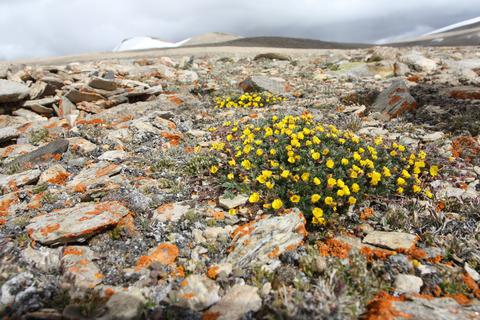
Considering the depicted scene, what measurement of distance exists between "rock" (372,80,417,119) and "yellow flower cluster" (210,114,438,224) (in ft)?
6.44

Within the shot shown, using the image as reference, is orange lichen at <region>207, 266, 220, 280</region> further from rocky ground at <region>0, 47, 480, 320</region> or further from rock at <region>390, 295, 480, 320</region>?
rock at <region>390, 295, 480, 320</region>

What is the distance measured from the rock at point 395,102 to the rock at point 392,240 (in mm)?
4184

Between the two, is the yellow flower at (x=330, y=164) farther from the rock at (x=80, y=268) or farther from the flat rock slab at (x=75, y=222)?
the rock at (x=80, y=268)

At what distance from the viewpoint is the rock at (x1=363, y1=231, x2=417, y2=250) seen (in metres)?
3.42

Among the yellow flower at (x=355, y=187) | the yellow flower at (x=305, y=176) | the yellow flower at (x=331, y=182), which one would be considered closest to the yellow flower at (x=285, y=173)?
the yellow flower at (x=305, y=176)

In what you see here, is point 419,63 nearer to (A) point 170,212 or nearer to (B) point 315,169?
(B) point 315,169

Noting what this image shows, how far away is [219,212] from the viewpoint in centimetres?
413

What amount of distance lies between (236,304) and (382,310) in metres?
1.14

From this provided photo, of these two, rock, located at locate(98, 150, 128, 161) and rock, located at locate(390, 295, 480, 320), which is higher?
rock, located at locate(98, 150, 128, 161)

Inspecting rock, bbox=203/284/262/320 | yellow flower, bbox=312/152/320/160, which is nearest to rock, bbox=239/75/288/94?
yellow flower, bbox=312/152/320/160

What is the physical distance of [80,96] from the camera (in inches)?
337

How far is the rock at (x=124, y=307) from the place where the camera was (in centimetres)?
264

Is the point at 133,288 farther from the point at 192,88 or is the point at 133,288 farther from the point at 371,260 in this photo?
the point at 192,88

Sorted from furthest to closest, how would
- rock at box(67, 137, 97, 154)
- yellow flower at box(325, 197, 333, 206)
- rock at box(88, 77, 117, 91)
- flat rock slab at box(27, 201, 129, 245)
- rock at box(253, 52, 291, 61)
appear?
rock at box(253, 52, 291, 61), rock at box(88, 77, 117, 91), rock at box(67, 137, 97, 154), yellow flower at box(325, 197, 333, 206), flat rock slab at box(27, 201, 129, 245)
